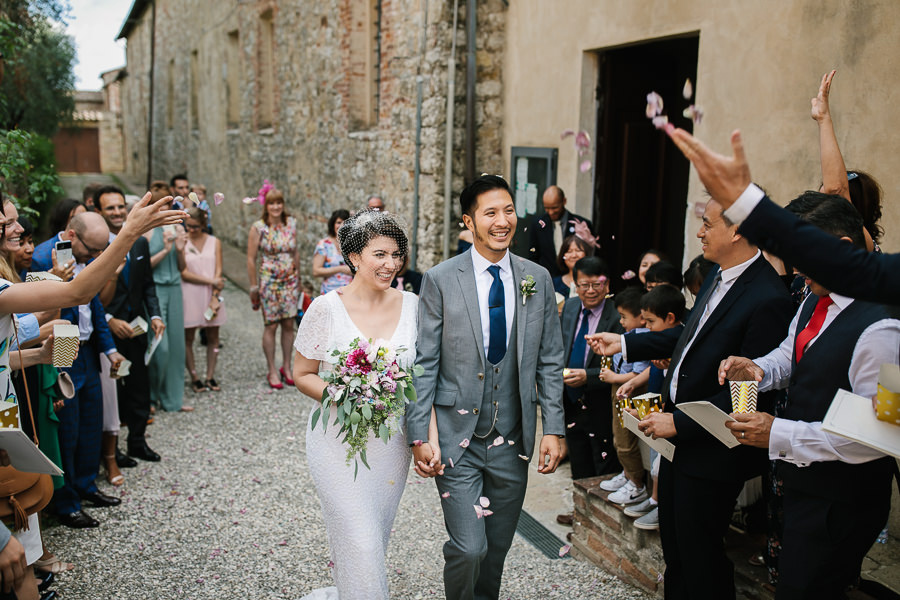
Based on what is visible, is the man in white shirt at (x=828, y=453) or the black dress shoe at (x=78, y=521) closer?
the man in white shirt at (x=828, y=453)

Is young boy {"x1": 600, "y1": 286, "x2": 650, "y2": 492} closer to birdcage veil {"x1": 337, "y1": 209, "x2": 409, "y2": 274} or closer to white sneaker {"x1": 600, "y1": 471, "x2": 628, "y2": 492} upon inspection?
white sneaker {"x1": 600, "y1": 471, "x2": 628, "y2": 492}

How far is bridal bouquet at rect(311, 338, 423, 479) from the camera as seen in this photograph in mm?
3219

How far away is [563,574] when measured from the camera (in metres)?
4.32

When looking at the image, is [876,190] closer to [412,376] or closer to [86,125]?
[412,376]

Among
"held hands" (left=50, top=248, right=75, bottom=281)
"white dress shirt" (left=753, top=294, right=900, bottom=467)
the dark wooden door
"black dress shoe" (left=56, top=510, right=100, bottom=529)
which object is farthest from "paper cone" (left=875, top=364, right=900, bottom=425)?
the dark wooden door

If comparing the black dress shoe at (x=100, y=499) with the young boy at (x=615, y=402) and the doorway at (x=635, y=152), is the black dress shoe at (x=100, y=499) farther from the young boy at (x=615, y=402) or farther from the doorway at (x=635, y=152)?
the doorway at (x=635, y=152)

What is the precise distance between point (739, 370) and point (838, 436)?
54 cm

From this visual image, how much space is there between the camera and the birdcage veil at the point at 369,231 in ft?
11.5

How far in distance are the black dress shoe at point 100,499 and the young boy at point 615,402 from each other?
11.5ft

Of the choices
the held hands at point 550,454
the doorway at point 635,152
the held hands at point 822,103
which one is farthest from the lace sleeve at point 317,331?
the doorway at point 635,152

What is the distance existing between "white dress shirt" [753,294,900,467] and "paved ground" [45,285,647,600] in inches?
67.9

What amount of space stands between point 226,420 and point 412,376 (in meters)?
4.42

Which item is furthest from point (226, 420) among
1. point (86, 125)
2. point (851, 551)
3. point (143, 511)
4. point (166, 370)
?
point (86, 125)

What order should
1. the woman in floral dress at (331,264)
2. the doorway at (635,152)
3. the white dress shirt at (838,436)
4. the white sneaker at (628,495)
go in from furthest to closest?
the woman in floral dress at (331,264) < the doorway at (635,152) < the white sneaker at (628,495) < the white dress shirt at (838,436)
